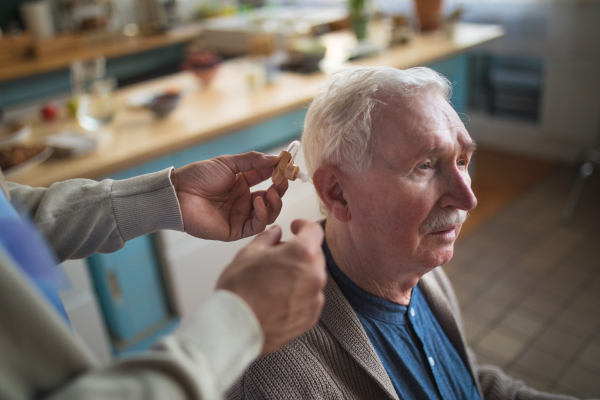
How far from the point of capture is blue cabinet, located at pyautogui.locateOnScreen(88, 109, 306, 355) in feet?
6.95

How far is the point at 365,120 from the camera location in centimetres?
106

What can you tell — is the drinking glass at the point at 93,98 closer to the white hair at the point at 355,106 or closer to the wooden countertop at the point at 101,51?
the white hair at the point at 355,106

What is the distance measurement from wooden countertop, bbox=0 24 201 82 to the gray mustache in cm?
380

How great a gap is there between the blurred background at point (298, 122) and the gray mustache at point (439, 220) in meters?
0.36

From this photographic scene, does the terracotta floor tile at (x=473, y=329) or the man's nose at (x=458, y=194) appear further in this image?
the terracotta floor tile at (x=473, y=329)

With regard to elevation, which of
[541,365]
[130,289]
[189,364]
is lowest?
[541,365]

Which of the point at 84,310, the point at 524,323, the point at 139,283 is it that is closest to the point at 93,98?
the point at 139,283

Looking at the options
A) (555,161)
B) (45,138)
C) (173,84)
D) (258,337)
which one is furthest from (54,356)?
(555,161)

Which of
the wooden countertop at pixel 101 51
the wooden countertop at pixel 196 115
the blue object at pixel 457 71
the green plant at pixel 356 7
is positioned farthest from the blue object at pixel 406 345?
the wooden countertop at pixel 101 51

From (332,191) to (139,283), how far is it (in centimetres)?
139

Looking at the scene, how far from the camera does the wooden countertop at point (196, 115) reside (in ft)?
6.39

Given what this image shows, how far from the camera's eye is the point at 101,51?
443 cm

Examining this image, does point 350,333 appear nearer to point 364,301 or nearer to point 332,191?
point 364,301

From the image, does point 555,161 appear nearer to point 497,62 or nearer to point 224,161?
point 497,62
